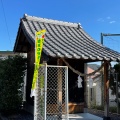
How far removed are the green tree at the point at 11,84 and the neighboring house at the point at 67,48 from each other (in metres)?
0.75

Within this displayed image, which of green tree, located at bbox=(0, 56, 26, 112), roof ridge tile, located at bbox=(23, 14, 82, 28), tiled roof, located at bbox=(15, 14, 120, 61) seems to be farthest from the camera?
roof ridge tile, located at bbox=(23, 14, 82, 28)

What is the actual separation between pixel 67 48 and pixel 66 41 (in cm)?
109

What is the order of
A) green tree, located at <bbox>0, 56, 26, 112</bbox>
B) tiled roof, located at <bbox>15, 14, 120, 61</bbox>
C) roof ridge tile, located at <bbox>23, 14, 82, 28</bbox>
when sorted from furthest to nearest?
1. roof ridge tile, located at <bbox>23, 14, 82, 28</bbox>
2. green tree, located at <bbox>0, 56, 26, 112</bbox>
3. tiled roof, located at <bbox>15, 14, 120, 61</bbox>

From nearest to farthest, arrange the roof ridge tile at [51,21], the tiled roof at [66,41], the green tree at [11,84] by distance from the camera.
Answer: the tiled roof at [66,41] < the green tree at [11,84] < the roof ridge tile at [51,21]

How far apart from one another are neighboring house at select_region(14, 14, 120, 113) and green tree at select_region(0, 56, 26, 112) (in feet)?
2.47

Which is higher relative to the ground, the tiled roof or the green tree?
the tiled roof

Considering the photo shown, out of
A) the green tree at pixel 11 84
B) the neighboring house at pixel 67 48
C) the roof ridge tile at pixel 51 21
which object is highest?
the roof ridge tile at pixel 51 21

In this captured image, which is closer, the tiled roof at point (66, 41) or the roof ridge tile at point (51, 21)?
the tiled roof at point (66, 41)

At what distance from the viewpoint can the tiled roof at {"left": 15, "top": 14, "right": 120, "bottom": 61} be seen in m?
8.72

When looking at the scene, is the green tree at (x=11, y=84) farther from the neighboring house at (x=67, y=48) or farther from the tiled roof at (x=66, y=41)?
the tiled roof at (x=66, y=41)

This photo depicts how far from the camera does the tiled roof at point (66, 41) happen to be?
8.72 m

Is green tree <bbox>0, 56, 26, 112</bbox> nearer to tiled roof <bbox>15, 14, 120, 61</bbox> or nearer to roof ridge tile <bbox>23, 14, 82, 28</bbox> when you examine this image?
tiled roof <bbox>15, 14, 120, 61</bbox>

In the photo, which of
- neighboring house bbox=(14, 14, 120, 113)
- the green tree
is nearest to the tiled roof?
neighboring house bbox=(14, 14, 120, 113)

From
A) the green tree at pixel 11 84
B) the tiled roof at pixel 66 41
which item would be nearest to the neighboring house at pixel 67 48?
the tiled roof at pixel 66 41
